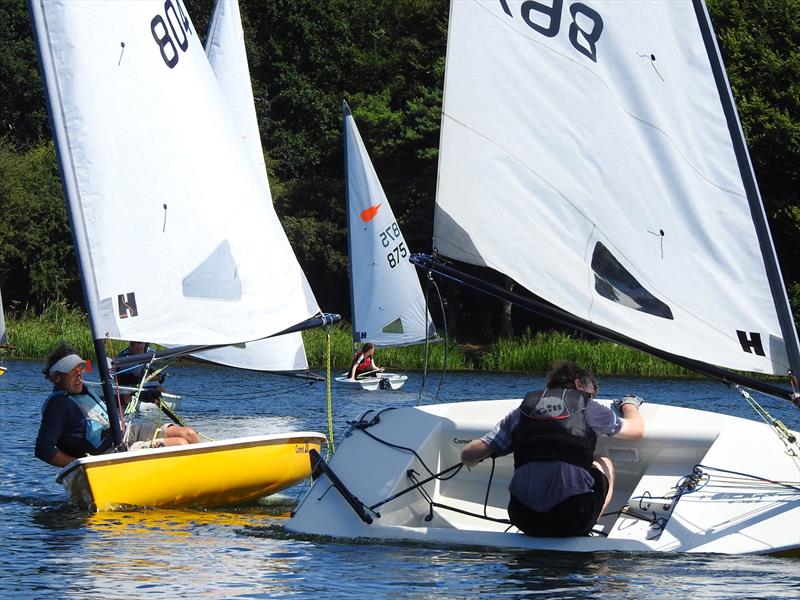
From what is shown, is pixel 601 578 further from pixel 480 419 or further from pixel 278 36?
pixel 278 36

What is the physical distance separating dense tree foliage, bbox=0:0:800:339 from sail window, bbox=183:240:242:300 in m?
26.6

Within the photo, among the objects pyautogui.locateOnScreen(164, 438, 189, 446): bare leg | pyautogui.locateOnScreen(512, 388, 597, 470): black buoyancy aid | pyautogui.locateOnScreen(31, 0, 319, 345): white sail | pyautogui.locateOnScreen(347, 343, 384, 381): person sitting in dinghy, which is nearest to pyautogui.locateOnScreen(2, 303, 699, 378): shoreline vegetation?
pyautogui.locateOnScreen(347, 343, 384, 381): person sitting in dinghy

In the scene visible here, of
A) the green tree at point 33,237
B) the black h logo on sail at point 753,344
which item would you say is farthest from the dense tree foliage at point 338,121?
the black h logo on sail at point 753,344

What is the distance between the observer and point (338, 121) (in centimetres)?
4788

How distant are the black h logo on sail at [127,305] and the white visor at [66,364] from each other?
0.51 metres

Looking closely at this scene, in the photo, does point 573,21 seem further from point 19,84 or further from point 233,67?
point 19,84

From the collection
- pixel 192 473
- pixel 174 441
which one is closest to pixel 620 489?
pixel 192 473

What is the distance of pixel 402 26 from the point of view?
47156 millimetres

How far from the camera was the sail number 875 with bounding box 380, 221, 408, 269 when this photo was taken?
26.3 metres

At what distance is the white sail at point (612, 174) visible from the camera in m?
7.32

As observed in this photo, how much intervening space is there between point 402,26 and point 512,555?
41.1 m

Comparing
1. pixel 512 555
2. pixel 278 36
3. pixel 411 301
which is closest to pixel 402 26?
pixel 278 36

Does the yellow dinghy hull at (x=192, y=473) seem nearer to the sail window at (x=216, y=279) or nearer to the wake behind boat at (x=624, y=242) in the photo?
the sail window at (x=216, y=279)

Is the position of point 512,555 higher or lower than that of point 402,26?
lower
